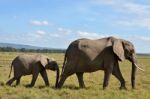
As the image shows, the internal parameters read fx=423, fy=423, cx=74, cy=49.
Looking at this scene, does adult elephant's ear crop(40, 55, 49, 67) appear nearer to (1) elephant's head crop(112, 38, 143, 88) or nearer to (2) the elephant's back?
(2) the elephant's back

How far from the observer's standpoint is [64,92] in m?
16.3

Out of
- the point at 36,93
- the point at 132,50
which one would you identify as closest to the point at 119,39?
the point at 132,50

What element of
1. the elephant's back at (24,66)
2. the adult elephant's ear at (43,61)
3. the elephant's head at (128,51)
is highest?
the elephant's head at (128,51)

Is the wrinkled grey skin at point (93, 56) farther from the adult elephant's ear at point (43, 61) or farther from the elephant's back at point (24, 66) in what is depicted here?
the elephant's back at point (24, 66)

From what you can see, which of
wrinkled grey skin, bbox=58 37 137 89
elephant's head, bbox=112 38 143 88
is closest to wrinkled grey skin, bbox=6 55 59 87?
wrinkled grey skin, bbox=58 37 137 89

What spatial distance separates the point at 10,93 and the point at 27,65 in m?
4.40

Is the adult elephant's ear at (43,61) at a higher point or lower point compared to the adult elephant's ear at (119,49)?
lower

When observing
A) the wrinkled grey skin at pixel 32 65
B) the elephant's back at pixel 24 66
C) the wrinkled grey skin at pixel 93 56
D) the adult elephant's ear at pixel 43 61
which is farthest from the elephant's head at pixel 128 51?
the elephant's back at pixel 24 66

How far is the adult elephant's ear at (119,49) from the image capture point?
18.7m

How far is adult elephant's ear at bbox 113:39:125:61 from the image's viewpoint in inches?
735

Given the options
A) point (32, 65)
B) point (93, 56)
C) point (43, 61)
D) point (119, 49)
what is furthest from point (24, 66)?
point (119, 49)

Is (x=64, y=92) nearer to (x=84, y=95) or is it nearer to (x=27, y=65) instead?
(x=84, y=95)

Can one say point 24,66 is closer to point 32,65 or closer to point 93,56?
point 32,65

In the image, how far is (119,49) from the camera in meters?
18.9
